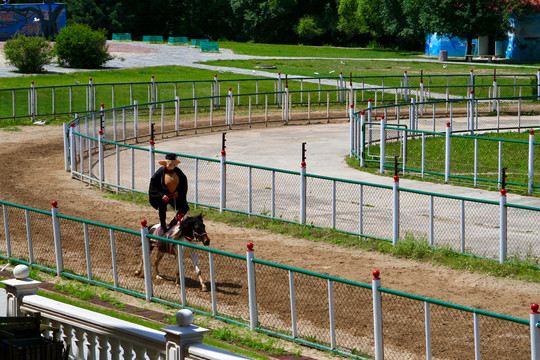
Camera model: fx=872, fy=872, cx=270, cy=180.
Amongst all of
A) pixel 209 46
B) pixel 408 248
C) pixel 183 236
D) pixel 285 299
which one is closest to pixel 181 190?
pixel 183 236

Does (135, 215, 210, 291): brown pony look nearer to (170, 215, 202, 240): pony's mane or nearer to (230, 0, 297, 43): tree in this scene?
(170, 215, 202, 240): pony's mane

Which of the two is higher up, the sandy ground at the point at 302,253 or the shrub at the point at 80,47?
the shrub at the point at 80,47

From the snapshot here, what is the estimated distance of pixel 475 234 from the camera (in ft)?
56.3

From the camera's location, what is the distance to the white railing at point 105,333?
8656 millimetres

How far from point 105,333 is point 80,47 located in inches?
1963

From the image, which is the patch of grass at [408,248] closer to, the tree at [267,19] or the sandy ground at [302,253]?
the sandy ground at [302,253]

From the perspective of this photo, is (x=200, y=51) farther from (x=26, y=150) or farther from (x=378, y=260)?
(x=378, y=260)

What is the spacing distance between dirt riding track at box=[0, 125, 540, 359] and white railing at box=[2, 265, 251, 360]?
305 cm

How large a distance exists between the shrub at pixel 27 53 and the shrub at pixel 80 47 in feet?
10.8

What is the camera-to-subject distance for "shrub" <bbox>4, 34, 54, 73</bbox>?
5219 cm

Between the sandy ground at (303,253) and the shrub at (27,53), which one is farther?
the shrub at (27,53)

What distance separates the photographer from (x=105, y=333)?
31.5 feet

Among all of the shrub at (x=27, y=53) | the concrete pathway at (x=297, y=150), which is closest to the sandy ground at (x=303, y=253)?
the concrete pathway at (x=297, y=150)

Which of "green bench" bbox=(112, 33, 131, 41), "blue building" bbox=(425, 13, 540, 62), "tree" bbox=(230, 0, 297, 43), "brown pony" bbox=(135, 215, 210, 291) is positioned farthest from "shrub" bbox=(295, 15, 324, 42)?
"brown pony" bbox=(135, 215, 210, 291)
